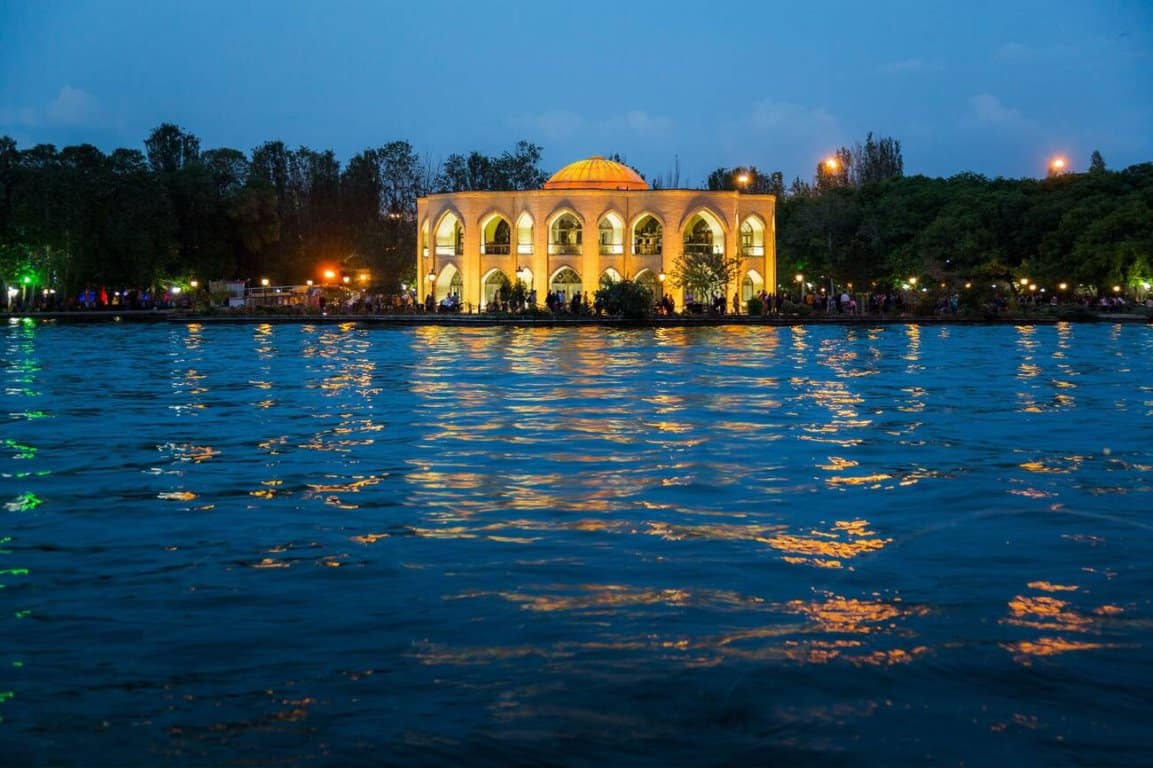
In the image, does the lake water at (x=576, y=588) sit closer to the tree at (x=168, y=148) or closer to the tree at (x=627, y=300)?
the tree at (x=627, y=300)

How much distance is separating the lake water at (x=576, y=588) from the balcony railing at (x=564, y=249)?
128ft

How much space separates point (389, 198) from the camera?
70625mm

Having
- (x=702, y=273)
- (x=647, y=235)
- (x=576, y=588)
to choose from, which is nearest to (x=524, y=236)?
(x=647, y=235)

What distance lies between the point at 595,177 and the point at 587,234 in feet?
11.3

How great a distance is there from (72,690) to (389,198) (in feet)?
221

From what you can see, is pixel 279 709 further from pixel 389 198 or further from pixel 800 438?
pixel 389 198

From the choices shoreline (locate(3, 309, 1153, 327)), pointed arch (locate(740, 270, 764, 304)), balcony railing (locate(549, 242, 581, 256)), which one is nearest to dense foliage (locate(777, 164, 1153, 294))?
shoreline (locate(3, 309, 1153, 327))

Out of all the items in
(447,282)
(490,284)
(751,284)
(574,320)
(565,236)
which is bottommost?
(574,320)

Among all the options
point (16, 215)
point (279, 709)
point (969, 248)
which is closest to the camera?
point (279, 709)

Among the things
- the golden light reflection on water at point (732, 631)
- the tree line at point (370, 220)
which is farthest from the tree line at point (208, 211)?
the golden light reflection on water at point (732, 631)

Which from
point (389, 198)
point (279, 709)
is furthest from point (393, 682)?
point (389, 198)

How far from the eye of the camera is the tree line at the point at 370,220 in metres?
50.8

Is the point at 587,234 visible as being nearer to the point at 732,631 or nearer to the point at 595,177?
the point at 595,177

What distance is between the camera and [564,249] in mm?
52938
